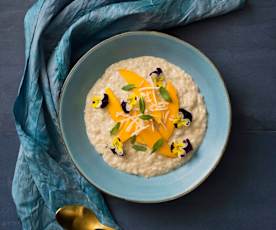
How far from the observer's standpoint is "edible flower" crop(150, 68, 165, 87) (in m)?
1.26

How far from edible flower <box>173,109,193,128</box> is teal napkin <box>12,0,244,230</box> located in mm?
248

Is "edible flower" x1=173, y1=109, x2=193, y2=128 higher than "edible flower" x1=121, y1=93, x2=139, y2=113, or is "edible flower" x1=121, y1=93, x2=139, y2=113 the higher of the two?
"edible flower" x1=121, y1=93, x2=139, y2=113

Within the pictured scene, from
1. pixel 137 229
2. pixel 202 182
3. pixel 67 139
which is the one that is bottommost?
pixel 137 229

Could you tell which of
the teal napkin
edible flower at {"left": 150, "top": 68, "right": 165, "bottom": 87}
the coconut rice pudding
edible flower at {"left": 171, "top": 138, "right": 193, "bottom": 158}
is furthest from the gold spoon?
edible flower at {"left": 150, "top": 68, "right": 165, "bottom": 87}

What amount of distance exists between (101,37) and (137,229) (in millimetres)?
542

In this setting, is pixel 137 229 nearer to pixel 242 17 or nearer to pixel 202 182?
pixel 202 182

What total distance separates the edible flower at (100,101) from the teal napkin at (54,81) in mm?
105

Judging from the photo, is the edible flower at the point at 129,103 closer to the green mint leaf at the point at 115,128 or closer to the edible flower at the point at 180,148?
the green mint leaf at the point at 115,128

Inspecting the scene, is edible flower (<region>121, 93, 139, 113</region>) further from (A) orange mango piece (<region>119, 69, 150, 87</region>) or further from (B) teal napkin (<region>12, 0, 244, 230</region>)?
(B) teal napkin (<region>12, 0, 244, 230</region>)

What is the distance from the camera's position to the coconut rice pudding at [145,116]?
124 centimetres

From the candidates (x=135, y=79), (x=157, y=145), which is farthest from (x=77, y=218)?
(x=135, y=79)

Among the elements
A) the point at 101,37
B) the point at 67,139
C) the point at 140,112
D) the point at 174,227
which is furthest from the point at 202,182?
the point at 101,37

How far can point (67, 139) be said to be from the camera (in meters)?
1.27

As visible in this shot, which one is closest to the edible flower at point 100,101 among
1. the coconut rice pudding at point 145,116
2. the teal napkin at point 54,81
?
the coconut rice pudding at point 145,116
